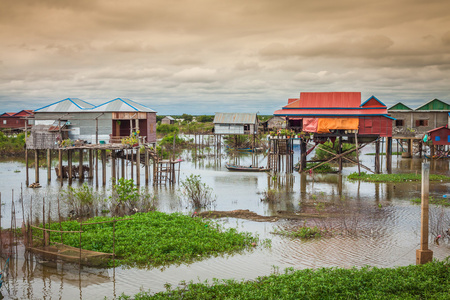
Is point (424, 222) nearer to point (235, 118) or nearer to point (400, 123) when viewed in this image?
point (400, 123)

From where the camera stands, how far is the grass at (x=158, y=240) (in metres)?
12.8

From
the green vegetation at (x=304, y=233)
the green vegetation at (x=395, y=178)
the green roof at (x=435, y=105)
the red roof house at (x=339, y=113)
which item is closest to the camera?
the green vegetation at (x=304, y=233)

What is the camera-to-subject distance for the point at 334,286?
32.0 ft

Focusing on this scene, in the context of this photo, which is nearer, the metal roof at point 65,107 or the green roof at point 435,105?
the metal roof at point 65,107

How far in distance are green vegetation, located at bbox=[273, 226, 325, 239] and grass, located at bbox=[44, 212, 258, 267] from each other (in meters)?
1.27

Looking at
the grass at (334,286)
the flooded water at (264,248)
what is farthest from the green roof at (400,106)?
the grass at (334,286)

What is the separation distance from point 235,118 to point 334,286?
3968cm

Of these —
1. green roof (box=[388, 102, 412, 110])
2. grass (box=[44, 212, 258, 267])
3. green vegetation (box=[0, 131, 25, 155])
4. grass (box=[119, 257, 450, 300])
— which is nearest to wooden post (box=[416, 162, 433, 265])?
grass (box=[119, 257, 450, 300])

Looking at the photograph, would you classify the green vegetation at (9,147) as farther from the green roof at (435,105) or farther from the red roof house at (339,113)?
the green roof at (435,105)

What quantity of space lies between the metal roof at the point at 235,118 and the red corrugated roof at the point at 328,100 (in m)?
16.1

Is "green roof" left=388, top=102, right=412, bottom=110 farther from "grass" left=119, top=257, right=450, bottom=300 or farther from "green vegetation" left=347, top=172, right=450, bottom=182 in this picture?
"grass" left=119, top=257, right=450, bottom=300

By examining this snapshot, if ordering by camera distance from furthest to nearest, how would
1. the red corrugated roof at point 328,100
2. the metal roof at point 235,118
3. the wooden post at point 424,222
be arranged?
1. the metal roof at point 235,118
2. the red corrugated roof at point 328,100
3. the wooden post at point 424,222

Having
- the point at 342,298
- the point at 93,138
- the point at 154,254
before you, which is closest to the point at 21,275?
the point at 154,254

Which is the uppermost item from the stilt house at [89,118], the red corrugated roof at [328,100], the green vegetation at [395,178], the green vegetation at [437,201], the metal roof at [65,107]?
the red corrugated roof at [328,100]
